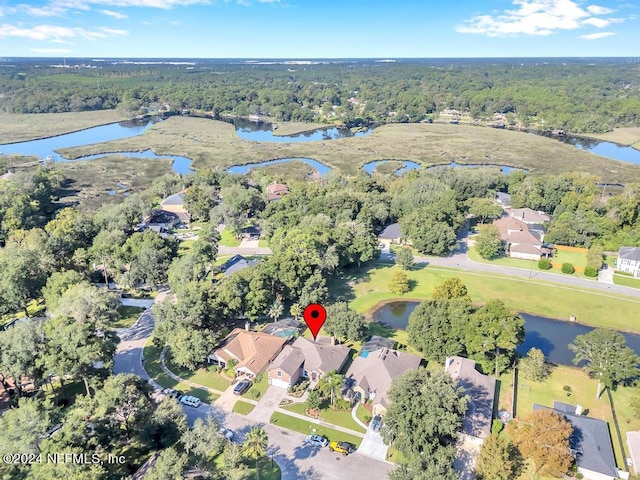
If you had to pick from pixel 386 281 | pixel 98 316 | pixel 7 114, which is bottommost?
pixel 386 281

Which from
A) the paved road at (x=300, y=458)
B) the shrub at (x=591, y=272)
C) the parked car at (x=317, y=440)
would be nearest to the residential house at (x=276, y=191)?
the shrub at (x=591, y=272)

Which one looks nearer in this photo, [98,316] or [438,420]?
[438,420]

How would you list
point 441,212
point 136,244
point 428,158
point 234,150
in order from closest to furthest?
1. point 136,244
2. point 441,212
3. point 428,158
4. point 234,150

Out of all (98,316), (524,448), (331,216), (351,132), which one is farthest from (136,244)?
(351,132)

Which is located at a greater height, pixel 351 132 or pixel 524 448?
pixel 351 132

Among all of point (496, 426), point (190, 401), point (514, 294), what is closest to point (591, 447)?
point (496, 426)

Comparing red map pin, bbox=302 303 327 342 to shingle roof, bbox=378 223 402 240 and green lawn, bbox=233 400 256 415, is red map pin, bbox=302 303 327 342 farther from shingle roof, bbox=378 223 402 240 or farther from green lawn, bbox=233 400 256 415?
shingle roof, bbox=378 223 402 240

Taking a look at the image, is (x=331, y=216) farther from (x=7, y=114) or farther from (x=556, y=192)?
(x=7, y=114)
